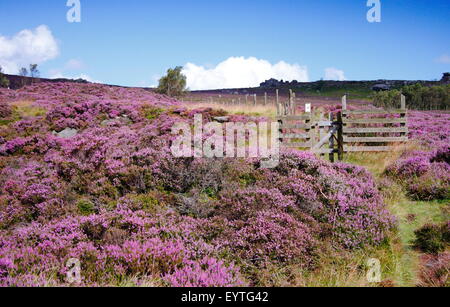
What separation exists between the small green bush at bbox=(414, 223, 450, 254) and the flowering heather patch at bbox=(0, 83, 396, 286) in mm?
567

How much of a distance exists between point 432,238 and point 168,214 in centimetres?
508

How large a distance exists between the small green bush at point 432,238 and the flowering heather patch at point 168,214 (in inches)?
22.3

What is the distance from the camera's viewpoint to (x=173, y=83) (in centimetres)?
4022

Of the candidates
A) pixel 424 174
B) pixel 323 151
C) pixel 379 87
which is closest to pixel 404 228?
pixel 424 174

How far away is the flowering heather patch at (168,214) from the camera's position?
438cm

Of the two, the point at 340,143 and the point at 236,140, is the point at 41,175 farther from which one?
the point at 340,143

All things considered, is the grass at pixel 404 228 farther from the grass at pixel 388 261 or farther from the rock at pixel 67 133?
the rock at pixel 67 133

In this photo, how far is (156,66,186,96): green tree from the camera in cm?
3997

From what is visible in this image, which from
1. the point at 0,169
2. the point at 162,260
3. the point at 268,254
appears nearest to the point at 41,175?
the point at 0,169

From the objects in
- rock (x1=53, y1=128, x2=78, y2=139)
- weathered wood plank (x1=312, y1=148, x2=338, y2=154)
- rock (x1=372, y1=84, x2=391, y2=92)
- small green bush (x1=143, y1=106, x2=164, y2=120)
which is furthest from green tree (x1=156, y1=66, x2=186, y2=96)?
rock (x1=372, y1=84, x2=391, y2=92)

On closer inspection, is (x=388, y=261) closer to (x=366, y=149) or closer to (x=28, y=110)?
(x=366, y=149)

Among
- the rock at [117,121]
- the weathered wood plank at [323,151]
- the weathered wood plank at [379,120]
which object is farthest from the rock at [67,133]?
the weathered wood plank at [379,120]

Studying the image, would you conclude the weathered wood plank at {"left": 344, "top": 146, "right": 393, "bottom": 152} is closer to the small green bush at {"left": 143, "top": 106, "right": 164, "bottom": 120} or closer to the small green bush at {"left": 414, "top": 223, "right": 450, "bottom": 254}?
the small green bush at {"left": 414, "top": 223, "right": 450, "bottom": 254}
